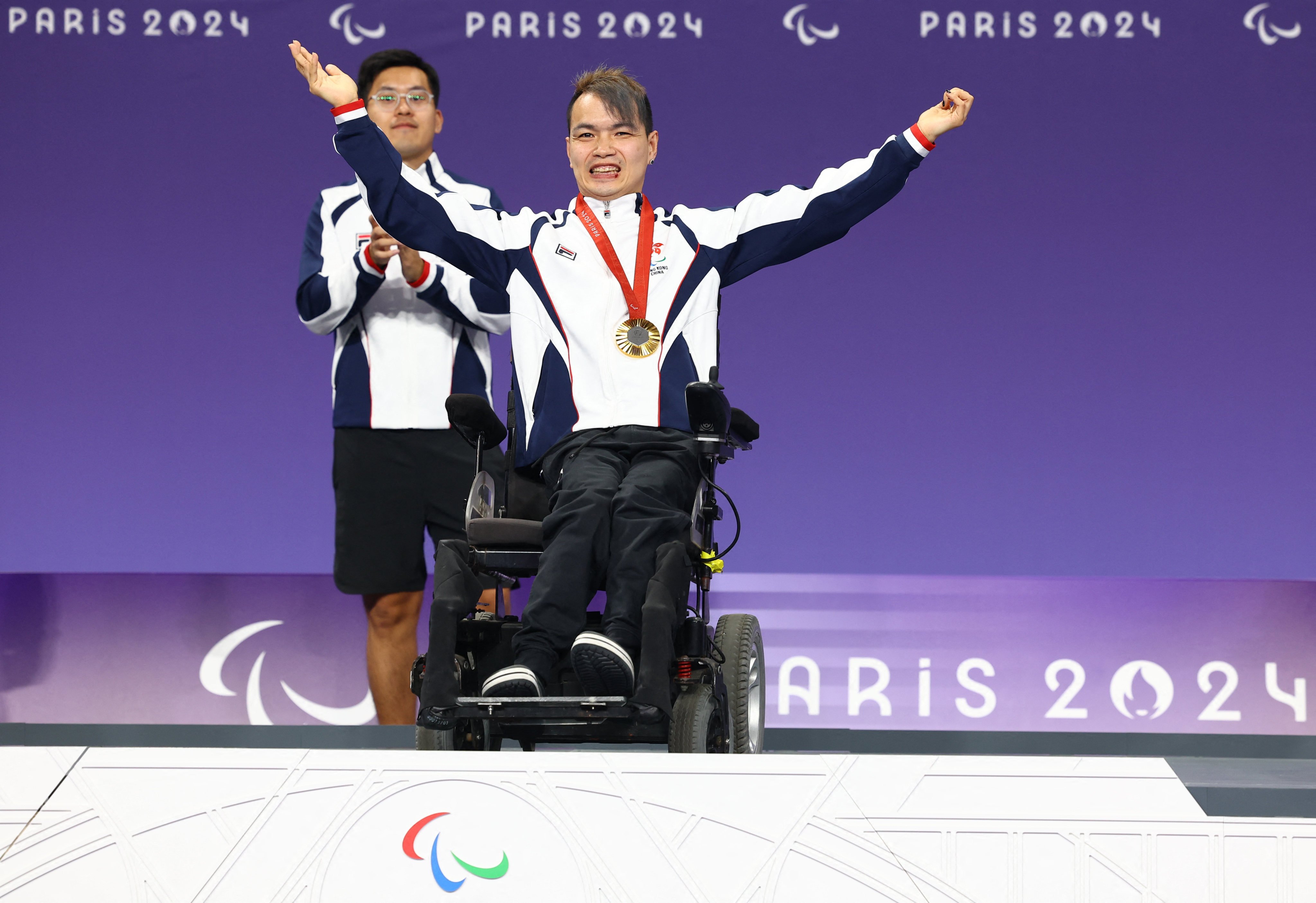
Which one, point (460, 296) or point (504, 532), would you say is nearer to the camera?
point (504, 532)

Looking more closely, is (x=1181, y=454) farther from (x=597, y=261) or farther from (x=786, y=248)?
(x=597, y=261)

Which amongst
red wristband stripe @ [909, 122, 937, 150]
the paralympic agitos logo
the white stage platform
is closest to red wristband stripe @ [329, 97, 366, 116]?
red wristband stripe @ [909, 122, 937, 150]

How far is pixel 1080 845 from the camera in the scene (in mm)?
1374

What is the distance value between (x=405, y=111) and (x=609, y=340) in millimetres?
1235

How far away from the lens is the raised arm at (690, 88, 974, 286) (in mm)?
2617

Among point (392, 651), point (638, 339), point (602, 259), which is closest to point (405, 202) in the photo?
point (602, 259)

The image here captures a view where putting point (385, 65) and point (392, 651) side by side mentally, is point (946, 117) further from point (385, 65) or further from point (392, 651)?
point (392, 651)

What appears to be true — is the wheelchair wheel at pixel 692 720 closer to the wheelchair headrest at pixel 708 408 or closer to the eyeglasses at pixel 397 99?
the wheelchair headrest at pixel 708 408

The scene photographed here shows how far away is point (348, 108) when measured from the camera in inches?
100.0

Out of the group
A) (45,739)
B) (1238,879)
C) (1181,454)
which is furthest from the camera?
(1181,454)

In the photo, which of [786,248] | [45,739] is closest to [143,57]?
[45,739]

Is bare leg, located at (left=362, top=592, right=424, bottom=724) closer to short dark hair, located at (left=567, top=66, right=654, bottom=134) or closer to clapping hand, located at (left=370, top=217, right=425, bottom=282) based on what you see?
clapping hand, located at (left=370, top=217, right=425, bottom=282)

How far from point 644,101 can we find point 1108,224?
229 centimetres

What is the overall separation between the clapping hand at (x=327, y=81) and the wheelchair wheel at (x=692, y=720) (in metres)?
1.34
